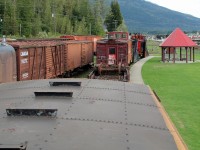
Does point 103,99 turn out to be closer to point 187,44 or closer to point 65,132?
point 65,132

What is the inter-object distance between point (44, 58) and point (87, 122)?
53.9 feet

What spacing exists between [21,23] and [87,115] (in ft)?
264

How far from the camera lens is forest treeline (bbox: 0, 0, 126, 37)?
78250 mm

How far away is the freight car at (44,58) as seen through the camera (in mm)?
16062

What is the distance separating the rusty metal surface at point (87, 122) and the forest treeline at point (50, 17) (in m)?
68.8

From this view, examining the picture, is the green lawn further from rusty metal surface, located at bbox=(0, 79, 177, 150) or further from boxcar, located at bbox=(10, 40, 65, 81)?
rusty metal surface, located at bbox=(0, 79, 177, 150)

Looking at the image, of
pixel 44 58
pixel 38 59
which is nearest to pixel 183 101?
pixel 38 59

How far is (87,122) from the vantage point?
391 cm

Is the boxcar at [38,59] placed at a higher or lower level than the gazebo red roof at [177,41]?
lower

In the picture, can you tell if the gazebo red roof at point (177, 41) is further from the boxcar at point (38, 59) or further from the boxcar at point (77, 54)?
the boxcar at point (38, 59)

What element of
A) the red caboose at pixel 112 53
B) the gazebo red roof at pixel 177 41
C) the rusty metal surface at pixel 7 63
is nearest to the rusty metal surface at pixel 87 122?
the rusty metal surface at pixel 7 63

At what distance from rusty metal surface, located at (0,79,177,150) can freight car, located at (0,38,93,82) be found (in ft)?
28.4

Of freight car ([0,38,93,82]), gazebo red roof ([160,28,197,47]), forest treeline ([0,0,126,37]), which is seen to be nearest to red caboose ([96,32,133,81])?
freight car ([0,38,93,82])

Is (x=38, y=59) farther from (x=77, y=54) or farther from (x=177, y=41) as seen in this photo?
(x=177, y=41)
